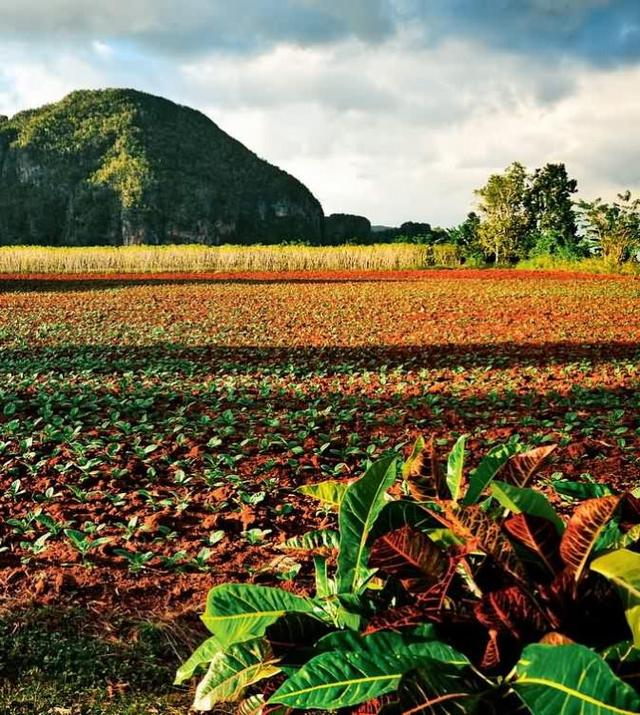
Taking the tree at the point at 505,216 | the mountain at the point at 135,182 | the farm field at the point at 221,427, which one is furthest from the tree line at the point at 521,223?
the mountain at the point at 135,182

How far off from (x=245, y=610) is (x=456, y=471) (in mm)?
565

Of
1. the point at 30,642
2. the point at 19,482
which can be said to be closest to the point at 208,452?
the point at 19,482

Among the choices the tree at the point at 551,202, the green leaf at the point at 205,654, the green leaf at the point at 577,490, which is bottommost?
the green leaf at the point at 205,654

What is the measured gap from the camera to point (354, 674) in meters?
1.33

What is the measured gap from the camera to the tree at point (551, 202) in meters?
34.5

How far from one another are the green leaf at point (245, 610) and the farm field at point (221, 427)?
0.73 meters

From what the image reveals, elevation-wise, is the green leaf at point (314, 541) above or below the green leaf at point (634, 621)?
below

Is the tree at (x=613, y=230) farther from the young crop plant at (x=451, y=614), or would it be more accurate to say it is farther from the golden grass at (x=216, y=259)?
the young crop plant at (x=451, y=614)

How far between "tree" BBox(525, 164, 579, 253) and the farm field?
2205cm

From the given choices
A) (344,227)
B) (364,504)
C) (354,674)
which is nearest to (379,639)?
(354,674)

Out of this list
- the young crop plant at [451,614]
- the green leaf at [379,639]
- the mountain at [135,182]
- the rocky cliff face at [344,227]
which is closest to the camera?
the young crop plant at [451,614]

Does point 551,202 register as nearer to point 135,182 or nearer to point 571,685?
point 571,685

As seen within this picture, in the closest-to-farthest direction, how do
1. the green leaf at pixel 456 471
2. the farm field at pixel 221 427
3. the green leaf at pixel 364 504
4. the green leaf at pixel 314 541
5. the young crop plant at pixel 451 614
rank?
1. the young crop plant at pixel 451 614
2. the green leaf at pixel 364 504
3. the green leaf at pixel 456 471
4. the green leaf at pixel 314 541
5. the farm field at pixel 221 427

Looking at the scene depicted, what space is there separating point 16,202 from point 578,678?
297 feet
